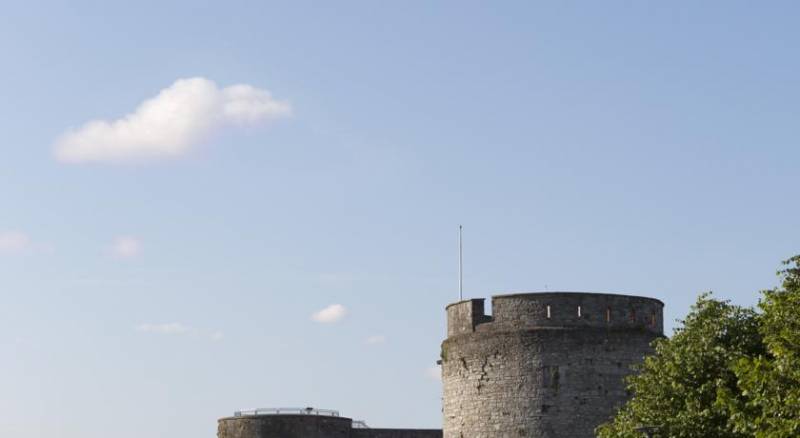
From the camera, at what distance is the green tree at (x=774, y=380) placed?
31.4 meters

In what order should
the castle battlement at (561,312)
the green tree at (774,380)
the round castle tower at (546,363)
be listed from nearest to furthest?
the green tree at (774,380)
the round castle tower at (546,363)
the castle battlement at (561,312)

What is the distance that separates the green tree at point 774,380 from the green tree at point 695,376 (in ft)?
3.80

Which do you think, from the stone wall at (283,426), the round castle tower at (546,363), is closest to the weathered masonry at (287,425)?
the stone wall at (283,426)

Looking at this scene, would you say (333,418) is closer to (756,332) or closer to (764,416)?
(756,332)

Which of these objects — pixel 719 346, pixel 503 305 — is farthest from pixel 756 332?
pixel 503 305

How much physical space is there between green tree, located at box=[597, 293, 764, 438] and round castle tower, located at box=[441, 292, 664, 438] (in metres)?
5.08

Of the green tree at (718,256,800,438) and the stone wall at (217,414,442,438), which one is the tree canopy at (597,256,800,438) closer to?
the green tree at (718,256,800,438)

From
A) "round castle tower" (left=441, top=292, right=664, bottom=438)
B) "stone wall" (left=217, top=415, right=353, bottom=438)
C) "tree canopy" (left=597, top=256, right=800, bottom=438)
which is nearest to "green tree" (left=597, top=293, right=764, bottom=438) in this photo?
"tree canopy" (left=597, top=256, right=800, bottom=438)

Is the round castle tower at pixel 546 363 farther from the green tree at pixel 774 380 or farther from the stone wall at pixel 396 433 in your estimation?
the stone wall at pixel 396 433

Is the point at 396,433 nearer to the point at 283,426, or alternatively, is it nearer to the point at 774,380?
the point at 283,426

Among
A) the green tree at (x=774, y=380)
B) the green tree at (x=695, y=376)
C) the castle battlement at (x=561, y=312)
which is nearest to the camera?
the green tree at (x=774, y=380)

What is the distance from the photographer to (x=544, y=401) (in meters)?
44.2

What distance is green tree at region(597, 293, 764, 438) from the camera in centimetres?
3675

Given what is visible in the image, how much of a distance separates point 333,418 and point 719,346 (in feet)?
90.1
